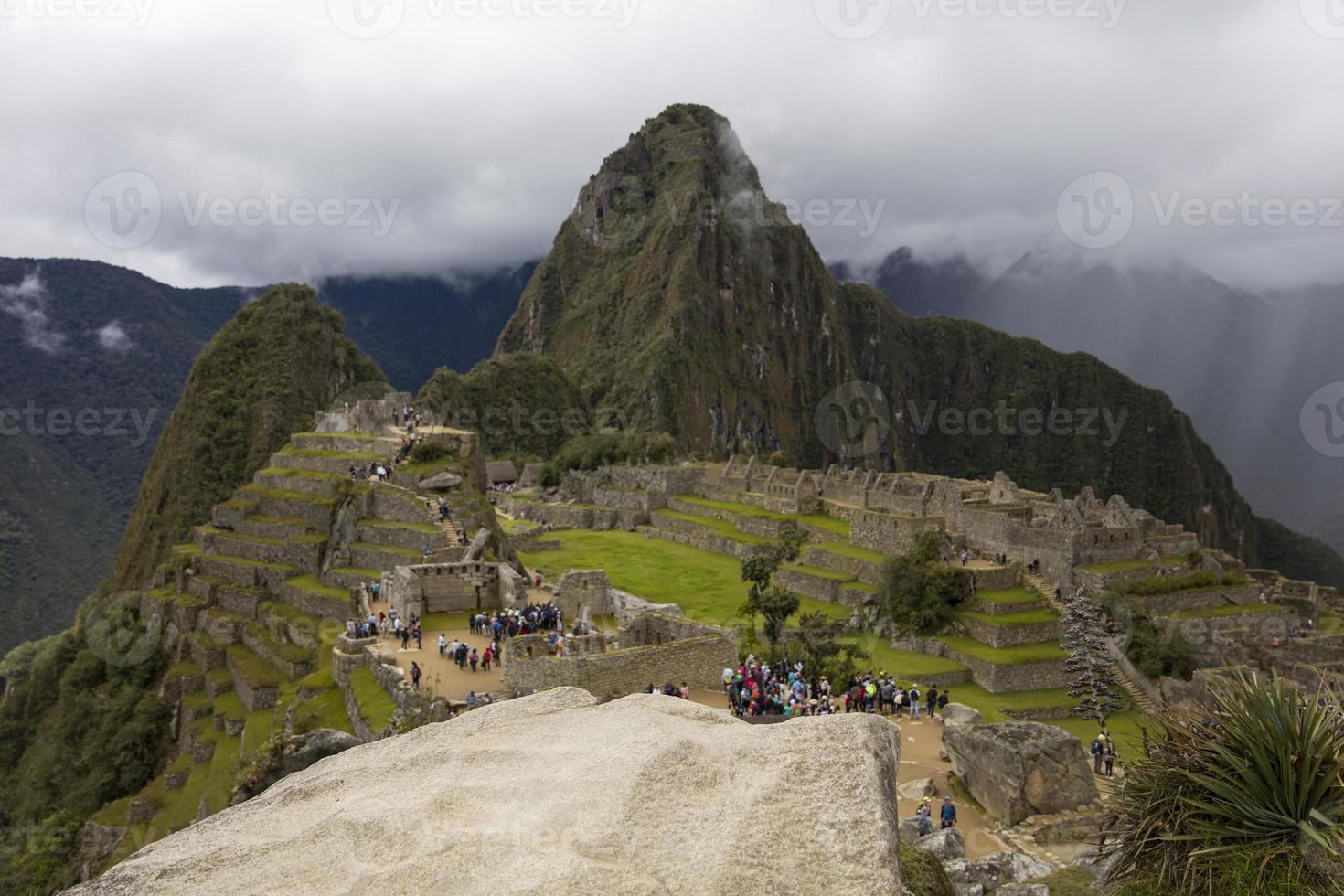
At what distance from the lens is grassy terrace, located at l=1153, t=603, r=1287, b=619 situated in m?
34.4

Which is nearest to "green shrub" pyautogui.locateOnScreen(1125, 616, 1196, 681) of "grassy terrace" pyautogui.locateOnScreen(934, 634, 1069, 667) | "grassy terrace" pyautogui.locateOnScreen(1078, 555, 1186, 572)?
"grassy terrace" pyautogui.locateOnScreen(934, 634, 1069, 667)

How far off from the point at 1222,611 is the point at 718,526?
2685 cm

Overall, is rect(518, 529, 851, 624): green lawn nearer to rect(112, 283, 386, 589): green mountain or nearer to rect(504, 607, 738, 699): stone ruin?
rect(504, 607, 738, 699): stone ruin

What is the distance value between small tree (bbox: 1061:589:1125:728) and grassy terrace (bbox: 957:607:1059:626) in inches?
95.8

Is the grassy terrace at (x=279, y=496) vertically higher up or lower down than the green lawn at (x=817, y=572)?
higher up

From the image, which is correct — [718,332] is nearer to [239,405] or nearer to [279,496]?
[239,405]

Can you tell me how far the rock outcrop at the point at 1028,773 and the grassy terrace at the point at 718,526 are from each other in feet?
115

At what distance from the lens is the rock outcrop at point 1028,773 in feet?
42.7

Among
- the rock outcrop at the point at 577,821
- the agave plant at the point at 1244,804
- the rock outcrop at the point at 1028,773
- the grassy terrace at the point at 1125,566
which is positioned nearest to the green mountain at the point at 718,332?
the grassy terrace at the point at 1125,566

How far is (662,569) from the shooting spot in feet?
151

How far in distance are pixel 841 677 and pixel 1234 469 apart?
7460 inches

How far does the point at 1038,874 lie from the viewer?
9.30 metres

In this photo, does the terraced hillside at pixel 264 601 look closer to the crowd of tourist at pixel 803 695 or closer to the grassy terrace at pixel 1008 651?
the crowd of tourist at pixel 803 695

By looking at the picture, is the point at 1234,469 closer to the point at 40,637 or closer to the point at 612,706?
the point at 40,637
